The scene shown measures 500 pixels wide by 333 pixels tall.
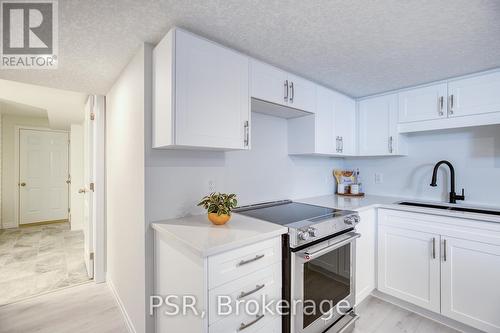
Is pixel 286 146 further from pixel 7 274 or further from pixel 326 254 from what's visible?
pixel 7 274

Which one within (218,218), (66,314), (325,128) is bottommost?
(66,314)

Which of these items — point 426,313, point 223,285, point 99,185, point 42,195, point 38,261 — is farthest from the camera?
point 42,195

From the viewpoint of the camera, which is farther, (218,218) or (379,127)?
(379,127)

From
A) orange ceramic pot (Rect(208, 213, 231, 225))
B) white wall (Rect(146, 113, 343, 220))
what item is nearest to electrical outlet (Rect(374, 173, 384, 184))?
white wall (Rect(146, 113, 343, 220))

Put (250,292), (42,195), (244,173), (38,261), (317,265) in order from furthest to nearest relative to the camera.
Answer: (42,195) < (38,261) < (244,173) < (317,265) < (250,292)

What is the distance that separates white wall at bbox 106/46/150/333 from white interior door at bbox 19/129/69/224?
146 inches

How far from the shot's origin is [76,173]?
15.7ft

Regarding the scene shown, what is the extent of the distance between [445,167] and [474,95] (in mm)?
727

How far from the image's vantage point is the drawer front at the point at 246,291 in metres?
1.16

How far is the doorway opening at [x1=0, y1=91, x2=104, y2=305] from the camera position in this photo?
314 cm

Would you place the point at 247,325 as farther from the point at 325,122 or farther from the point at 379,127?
the point at 379,127

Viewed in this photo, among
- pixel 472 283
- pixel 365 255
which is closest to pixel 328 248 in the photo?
pixel 365 255

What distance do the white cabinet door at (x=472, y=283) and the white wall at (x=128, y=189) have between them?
2321mm

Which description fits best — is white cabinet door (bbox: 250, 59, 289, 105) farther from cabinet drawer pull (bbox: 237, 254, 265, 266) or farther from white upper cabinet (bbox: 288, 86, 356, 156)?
cabinet drawer pull (bbox: 237, 254, 265, 266)
